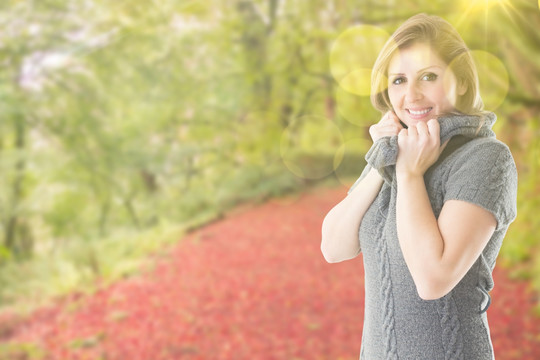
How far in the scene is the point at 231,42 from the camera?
7199mm

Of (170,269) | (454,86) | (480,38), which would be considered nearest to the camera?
(454,86)

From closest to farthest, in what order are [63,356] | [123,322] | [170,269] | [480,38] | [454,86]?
Answer: [454,86] → [480,38] → [63,356] → [123,322] → [170,269]

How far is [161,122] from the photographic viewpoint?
7367 millimetres

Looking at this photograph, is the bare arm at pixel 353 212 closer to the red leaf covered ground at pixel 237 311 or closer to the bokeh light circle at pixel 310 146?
the red leaf covered ground at pixel 237 311

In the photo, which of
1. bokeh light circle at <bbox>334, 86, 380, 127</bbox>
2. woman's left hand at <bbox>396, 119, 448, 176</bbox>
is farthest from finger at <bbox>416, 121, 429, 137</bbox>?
bokeh light circle at <bbox>334, 86, 380, 127</bbox>

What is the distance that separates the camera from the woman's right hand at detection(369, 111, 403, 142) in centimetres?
78

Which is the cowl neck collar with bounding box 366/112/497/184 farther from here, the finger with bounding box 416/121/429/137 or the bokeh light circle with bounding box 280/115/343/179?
the bokeh light circle with bounding box 280/115/343/179

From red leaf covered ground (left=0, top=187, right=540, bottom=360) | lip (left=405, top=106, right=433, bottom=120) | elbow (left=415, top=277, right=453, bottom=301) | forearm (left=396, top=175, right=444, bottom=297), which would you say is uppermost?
lip (left=405, top=106, right=433, bottom=120)

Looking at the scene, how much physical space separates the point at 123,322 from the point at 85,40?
414 centimetres

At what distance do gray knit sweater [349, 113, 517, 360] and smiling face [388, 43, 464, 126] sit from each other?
0.15 ft

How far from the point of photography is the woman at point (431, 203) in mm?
672

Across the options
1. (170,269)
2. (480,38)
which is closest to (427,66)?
(480,38)

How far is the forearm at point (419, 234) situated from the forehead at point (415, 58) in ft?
0.70

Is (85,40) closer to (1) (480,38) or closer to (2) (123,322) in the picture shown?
(2) (123,322)
